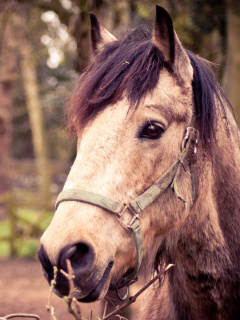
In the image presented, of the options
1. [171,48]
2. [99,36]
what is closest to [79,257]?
[171,48]

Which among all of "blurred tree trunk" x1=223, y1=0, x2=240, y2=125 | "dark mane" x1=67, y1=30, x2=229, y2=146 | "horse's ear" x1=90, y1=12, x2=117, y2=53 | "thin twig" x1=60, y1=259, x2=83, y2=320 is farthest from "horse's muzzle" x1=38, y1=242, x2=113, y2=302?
"blurred tree trunk" x1=223, y1=0, x2=240, y2=125

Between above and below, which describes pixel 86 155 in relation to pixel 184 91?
below

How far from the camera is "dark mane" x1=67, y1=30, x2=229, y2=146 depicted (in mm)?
2414

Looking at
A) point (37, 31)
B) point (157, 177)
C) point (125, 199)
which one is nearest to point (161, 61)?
point (157, 177)

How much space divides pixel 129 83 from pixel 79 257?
1048 millimetres

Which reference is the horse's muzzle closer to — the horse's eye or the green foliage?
the horse's eye

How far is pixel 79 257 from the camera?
2.05 meters

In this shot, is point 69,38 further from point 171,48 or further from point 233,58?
point 171,48

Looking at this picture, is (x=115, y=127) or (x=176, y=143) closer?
(x=115, y=127)

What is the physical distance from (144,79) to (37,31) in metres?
8.89

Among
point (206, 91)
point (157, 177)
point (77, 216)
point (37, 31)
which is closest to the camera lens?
point (77, 216)

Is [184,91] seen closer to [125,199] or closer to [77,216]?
[125,199]

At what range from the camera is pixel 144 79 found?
2.44 metres

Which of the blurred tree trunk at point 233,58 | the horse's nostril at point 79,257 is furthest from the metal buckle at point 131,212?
the blurred tree trunk at point 233,58
